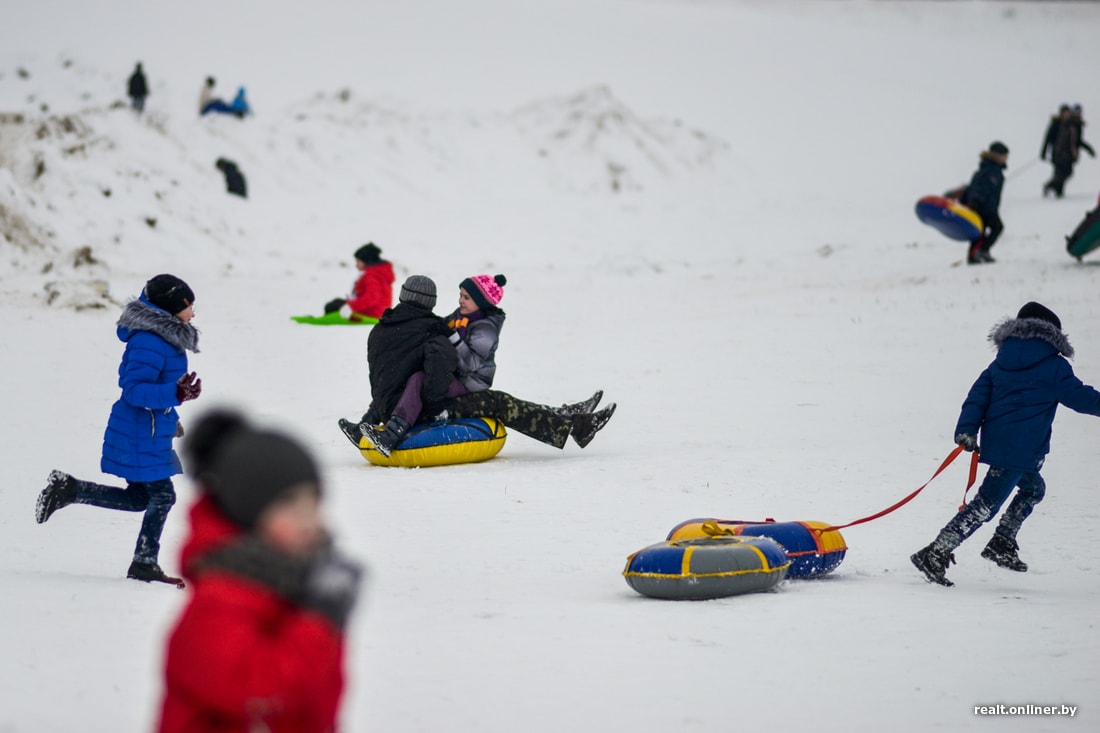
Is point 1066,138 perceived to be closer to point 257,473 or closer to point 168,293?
point 168,293

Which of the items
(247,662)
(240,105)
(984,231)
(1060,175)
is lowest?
(247,662)

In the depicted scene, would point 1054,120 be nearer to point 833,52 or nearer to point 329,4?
point 833,52

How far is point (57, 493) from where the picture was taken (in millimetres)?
6125

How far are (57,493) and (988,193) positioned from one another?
1480 centimetres

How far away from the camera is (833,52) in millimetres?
52094

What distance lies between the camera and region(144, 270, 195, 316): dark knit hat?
6.11m

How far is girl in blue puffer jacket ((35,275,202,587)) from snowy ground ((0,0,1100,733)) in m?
0.36

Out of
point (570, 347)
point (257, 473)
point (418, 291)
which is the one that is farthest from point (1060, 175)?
point (257, 473)

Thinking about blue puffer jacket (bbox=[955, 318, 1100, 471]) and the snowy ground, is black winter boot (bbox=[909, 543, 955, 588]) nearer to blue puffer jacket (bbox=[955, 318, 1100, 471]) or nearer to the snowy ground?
the snowy ground

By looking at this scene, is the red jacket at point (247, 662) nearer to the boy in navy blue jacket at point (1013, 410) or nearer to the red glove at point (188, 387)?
the red glove at point (188, 387)

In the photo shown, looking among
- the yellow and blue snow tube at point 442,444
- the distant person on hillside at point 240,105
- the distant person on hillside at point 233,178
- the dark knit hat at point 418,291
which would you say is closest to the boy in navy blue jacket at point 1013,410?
the yellow and blue snow tube at point 442,444

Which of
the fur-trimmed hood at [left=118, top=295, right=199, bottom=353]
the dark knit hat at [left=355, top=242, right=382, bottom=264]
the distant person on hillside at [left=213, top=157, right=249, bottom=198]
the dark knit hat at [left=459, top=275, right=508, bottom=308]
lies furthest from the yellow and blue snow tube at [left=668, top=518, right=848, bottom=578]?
the distant person on hillside at [left=213, top=157, right=249, bottom=198]

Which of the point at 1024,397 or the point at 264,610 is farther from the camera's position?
the point at 1024,397

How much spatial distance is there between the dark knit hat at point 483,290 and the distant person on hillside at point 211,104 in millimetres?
21654
